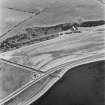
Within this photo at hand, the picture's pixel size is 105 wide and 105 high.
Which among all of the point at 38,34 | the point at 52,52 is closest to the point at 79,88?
the point at 52,52

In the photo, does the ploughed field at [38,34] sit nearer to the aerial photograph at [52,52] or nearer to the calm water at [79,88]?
the aerial photograph at [52,52]

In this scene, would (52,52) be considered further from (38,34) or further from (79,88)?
(79,88)

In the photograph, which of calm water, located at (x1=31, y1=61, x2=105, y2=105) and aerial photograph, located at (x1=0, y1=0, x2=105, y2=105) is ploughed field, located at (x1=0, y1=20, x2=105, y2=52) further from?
calm water, located at (x1=31, y1=61, x2=105, y2=105)

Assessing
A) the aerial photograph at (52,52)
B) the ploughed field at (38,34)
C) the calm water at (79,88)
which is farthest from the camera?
the ploughed field at (38,34)

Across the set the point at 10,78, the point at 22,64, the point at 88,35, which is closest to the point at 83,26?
the point at 88,35

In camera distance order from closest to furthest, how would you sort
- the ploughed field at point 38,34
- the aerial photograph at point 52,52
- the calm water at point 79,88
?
the calm water at point 79,88 < the aerial photograph at point 52,52 < the ploughed field at point 38,34

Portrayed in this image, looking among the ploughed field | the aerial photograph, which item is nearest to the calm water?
the aerial photograph

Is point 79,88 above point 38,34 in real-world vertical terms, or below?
below

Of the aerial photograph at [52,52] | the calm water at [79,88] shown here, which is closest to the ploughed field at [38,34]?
the aerial photograph at [52,52]

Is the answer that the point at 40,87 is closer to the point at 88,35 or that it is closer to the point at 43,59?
the point at 43,59
